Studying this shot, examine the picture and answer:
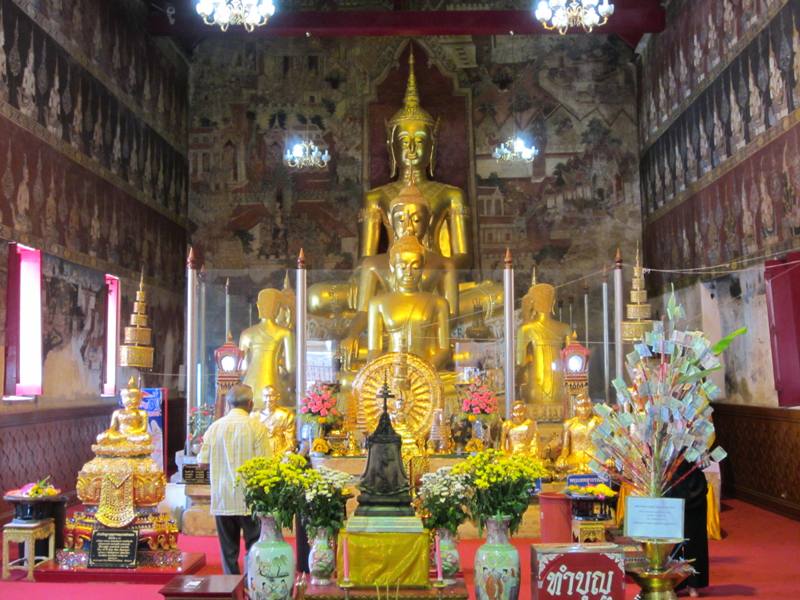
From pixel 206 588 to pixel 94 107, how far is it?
820cm

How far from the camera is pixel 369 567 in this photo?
458 cm

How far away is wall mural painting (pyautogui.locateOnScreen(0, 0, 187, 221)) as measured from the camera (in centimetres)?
910

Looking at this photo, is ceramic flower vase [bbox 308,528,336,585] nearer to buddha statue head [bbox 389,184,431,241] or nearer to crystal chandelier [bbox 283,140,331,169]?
buddha statue head [bbox 389,184,431,241]

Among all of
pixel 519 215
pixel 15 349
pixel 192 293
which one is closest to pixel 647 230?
pixel 519 215

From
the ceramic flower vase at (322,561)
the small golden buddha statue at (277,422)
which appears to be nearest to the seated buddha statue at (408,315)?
the small golden buddha statue at (277,422)

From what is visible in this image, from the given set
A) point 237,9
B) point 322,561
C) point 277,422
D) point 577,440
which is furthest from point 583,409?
point 237,9

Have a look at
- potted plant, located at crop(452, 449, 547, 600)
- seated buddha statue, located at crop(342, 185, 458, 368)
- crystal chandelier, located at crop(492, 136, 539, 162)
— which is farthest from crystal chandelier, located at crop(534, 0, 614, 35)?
crystal chandelier, located at crop(492, 136, 539, 162)

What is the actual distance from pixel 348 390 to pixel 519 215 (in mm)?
5702

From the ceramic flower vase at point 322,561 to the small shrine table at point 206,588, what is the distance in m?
0.37

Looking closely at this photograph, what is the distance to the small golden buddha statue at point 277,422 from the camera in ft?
28.9

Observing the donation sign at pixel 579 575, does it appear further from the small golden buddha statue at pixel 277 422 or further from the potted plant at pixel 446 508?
the small golden buddha statue at pixel 277 422

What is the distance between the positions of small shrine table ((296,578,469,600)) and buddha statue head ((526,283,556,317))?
598 centimetres

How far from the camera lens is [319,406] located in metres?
9.02

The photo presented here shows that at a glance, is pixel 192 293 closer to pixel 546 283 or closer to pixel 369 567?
pixel 546 283
